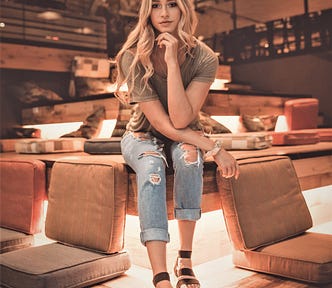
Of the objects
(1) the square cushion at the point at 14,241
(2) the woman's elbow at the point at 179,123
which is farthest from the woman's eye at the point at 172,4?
(1) the square cushion at the point at 14,241

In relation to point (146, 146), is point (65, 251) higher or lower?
lower

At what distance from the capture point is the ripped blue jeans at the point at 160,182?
1.50 metres

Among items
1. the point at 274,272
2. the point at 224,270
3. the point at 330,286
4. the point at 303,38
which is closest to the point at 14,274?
the point at 224,270

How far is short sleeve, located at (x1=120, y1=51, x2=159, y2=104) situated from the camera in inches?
67.7

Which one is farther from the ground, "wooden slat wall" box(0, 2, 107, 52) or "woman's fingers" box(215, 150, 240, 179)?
"wooden slat wall" box(0, 2, 107, 52)

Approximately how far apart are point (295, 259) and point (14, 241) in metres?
1.40

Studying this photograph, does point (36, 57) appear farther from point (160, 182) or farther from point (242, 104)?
point (160, 182)

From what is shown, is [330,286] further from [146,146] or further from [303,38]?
[303,38]

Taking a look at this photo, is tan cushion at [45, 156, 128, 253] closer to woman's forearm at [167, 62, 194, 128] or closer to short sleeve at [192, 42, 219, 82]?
woman's forearm at [167, 62, 194, 128]

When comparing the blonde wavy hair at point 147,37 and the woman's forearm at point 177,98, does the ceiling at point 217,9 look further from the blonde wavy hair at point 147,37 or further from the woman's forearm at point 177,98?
the woman's forearm at point 177,98

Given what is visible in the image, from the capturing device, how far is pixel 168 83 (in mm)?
1668

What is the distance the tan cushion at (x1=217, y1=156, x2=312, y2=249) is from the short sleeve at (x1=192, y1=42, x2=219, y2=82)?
45cm

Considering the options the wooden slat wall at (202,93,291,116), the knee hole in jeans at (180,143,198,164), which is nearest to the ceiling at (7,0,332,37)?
the wooden slat wall at (202,93,291,116)

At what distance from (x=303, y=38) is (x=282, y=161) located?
7.67 feet
